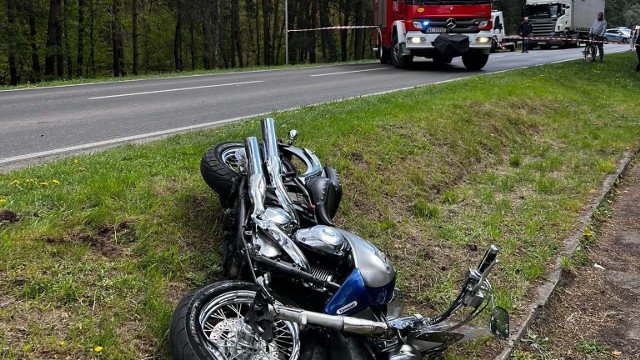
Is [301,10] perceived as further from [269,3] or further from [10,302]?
[10,302]

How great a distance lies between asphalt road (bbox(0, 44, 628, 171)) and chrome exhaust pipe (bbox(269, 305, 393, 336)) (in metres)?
4.00

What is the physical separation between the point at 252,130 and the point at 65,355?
3.92m

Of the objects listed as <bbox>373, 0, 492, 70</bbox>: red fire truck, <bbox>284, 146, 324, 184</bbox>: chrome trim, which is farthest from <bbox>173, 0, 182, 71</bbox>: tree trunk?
<bbox>284, 146, 324, 184</bbox>: chrome trim

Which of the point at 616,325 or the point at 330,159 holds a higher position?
the point at 330,159

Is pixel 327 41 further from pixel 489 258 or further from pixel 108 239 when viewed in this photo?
pixel 489 258

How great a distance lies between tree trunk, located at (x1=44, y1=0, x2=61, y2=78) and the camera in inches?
1163

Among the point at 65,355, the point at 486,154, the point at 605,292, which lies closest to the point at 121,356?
the point at 65,355

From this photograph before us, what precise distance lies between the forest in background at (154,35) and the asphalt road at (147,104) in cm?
1505

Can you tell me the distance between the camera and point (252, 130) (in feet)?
20.8

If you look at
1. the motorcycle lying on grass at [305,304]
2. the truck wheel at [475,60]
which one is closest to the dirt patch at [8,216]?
the motorcycle lying on grass at [305,304]

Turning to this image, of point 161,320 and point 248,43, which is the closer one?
point 161,320

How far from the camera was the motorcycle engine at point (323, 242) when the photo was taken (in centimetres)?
284

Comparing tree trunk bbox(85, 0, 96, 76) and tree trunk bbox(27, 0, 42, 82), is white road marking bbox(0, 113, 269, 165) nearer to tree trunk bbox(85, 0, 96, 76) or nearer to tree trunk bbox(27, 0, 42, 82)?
tree trunk bbox(27, 0, 42, 82)

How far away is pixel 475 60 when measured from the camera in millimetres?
17500
